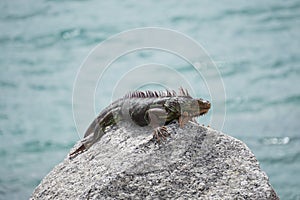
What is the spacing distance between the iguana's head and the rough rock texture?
0.10 metres

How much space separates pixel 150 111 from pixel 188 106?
0.83 feet

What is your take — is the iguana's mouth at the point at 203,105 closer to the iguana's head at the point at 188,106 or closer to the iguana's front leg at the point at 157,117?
the iguana's head at the point at 188,106

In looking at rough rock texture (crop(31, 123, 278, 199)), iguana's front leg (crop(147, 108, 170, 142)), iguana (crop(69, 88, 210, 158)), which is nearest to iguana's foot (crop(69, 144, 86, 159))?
iguana (crop(69, 88, 210, 158))

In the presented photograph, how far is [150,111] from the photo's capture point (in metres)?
3.63

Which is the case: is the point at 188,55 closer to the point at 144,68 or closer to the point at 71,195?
the point at 144,68

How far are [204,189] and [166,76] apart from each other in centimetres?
275

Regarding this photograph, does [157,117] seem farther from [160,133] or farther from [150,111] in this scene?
[160,133]

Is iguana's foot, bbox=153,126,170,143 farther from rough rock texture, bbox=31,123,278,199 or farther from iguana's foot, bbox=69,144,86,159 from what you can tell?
iguana's foot, bbox=69,144,86,159

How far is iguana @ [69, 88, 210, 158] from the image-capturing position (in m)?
3.62

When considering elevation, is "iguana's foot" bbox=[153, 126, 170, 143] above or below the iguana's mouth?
below

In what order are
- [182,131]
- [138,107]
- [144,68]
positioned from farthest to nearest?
1. [144,68]
2. [138,107]
3. [182,131]

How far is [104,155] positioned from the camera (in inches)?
141

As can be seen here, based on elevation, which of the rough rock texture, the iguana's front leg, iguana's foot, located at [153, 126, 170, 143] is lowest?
the rough rock texture

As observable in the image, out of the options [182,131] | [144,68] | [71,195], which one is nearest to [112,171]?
[71,195]
